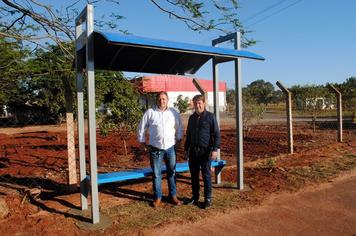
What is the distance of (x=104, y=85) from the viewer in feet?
28.3

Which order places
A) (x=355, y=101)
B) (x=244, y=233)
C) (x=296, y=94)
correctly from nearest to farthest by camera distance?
(x=244, y=233), (x=296, y=94), (x=355, y=101)

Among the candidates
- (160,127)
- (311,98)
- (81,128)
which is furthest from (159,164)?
(311,98)

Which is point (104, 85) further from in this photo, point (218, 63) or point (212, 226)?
point (212, 226)

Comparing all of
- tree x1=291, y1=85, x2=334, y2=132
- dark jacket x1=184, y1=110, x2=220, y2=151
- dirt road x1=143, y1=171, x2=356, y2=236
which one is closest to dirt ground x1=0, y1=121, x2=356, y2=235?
dirt road x1=143, y1=171, x2=356, y2=236

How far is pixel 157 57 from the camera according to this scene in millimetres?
6418

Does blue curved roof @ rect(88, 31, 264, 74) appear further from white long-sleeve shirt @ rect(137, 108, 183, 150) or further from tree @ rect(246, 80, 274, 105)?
tree @ rect(246, 80, 274, 105)

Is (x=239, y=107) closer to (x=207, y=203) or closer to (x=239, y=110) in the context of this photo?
(x=239, y=110)

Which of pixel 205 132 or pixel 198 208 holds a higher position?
pixel 205 132

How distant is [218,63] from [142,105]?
14.8ft

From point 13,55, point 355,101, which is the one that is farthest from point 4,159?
point 355,101

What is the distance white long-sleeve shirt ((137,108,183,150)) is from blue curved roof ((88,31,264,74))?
3.10 feet

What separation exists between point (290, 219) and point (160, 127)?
2.19 m

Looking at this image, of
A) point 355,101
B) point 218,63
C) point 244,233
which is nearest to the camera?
point 244,233

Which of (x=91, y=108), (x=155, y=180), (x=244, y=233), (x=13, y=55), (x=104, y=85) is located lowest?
(x=244, y=233)
